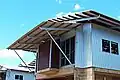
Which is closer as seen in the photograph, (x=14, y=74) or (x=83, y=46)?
(x=83, y=46)

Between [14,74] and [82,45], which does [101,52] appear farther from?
[14,74]

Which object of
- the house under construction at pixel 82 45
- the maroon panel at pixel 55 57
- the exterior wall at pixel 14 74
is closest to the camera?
the house under construction at pixel 82 45

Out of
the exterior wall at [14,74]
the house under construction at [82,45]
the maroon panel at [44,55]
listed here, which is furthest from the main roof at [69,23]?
the exterior wall at [14,74]

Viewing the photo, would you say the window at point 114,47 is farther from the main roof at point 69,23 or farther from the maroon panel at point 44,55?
the maroon panel at point 44,55

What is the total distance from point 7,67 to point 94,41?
1692 centimetres

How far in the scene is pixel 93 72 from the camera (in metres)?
13.7

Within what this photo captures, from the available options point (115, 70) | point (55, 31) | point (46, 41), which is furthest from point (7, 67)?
point (115, 70)

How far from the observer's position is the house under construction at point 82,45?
13922mm

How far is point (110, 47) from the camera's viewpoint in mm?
15094

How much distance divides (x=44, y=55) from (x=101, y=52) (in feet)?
13.8

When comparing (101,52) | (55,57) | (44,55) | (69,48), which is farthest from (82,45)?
(44,55)

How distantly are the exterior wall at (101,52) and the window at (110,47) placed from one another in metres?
0.21

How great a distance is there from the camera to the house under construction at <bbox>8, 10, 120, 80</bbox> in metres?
13.9

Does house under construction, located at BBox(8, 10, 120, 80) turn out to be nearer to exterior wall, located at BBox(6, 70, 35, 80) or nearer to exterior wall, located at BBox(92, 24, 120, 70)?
exterior wall, located at BBox(92, 24, 120, 70)
